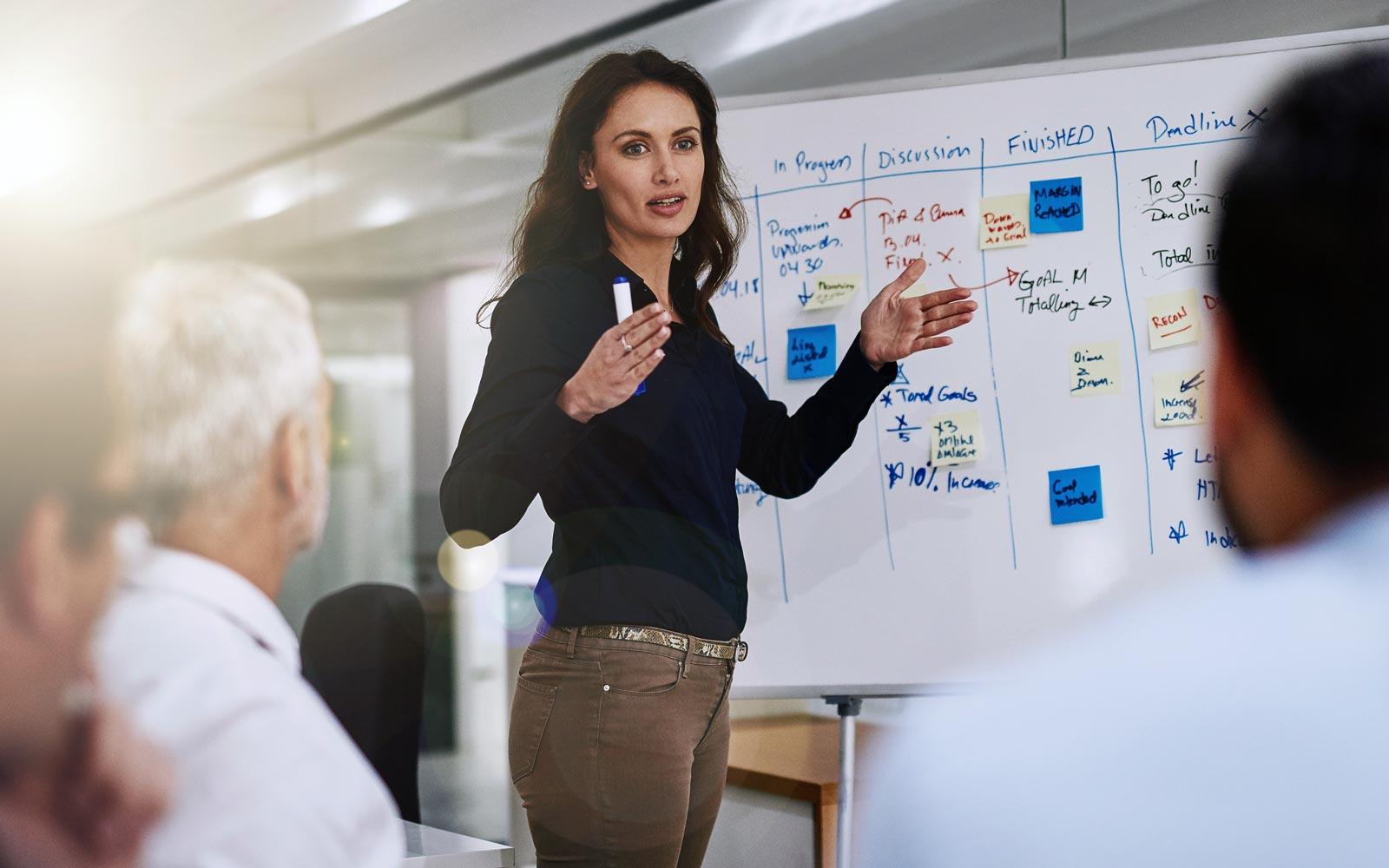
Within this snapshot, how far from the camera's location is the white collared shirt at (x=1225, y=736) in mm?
528

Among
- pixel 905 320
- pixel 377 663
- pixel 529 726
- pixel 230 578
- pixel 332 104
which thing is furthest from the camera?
pixel 332 104

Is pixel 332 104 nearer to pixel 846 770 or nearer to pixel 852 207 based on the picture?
pixel 852 207

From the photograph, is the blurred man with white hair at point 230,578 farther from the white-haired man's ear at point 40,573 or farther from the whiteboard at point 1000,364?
the whiteboard at point 1000,364

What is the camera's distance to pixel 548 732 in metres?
1.33

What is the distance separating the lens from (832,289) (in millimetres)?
2062

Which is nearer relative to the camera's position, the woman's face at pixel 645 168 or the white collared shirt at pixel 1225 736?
the white collared shirt at pixel 1225 736

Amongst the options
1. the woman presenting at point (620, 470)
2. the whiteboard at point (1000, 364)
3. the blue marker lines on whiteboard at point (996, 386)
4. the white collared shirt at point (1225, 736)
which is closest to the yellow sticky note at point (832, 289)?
the whiteboard at point (1000, 364)

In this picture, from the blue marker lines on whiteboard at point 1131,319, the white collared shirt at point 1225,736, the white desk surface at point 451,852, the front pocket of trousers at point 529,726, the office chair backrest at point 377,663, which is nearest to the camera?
the white collared shirt at point 1225,736

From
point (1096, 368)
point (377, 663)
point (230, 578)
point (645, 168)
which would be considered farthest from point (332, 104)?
point (230, 578)

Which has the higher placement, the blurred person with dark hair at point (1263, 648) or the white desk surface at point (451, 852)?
the blurred person with dark hair at point (1263, 648)

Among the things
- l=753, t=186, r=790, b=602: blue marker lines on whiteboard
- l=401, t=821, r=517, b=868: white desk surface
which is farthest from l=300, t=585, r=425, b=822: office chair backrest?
l=753, t=186, r=790, b=602: blue marker lines on whiteboard

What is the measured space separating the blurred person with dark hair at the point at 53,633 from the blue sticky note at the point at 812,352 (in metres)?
1.54

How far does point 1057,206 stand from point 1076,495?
0.49 m

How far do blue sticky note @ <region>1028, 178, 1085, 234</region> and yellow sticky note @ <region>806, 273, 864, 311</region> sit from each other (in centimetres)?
32
